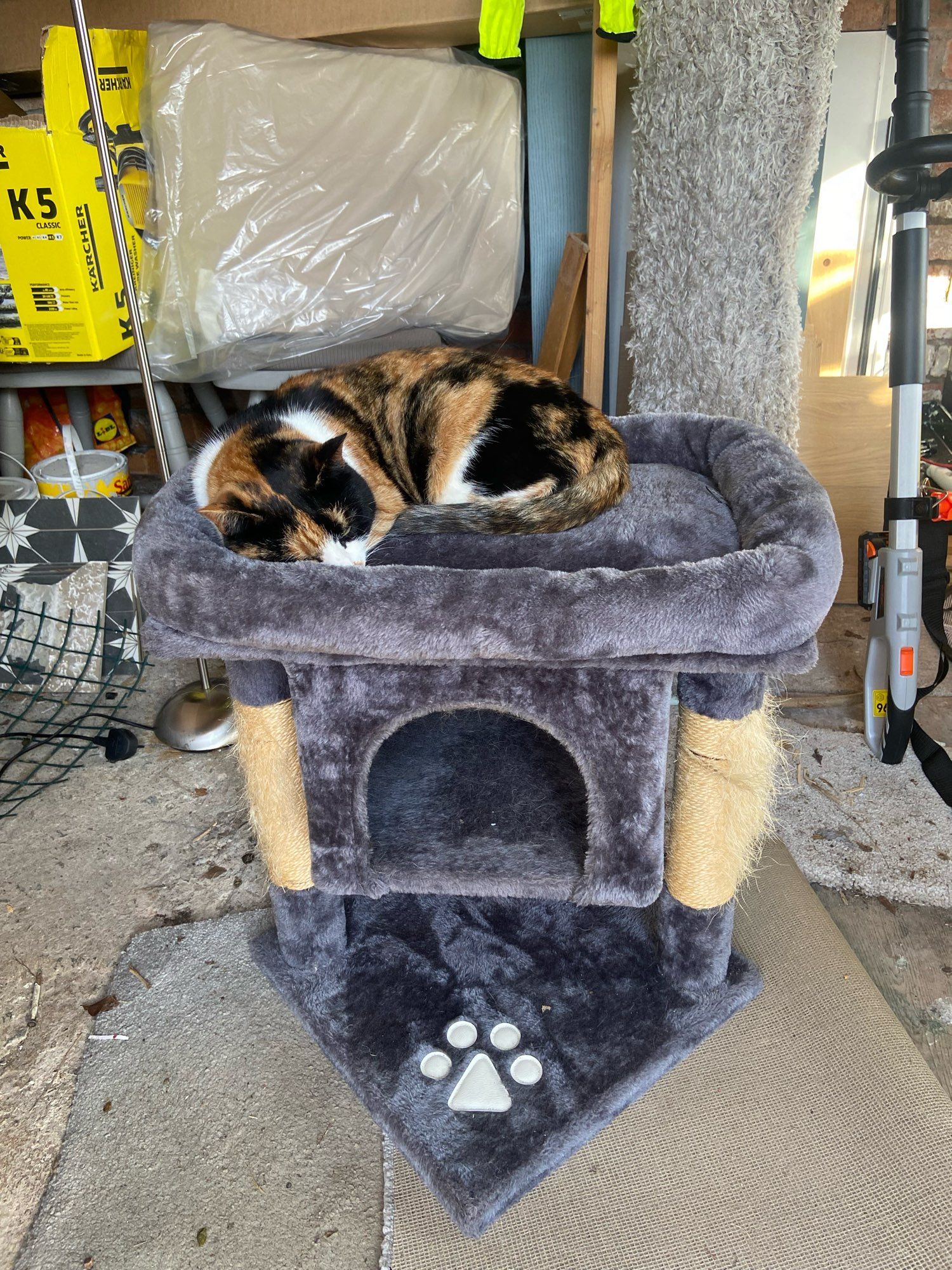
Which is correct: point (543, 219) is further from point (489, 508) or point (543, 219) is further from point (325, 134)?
point (489, 508)

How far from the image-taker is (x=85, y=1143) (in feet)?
2.97

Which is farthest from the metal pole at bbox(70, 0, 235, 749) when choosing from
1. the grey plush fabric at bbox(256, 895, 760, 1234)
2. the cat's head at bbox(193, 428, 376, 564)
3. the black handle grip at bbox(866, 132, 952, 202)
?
the black handle grip at bbox(866, 132, 952, 202)

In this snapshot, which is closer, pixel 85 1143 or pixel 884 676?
pixel 85 1143

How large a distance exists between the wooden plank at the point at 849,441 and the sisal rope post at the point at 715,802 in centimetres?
119

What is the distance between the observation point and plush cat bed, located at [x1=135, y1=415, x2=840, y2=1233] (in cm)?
76

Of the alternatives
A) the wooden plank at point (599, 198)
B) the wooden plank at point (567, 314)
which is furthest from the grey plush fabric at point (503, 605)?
the wooden plank at point (567, 314)

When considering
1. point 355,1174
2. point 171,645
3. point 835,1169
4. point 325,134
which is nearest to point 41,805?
point 171,645

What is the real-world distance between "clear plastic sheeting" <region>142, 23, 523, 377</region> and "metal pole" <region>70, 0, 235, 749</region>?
0.22 metres

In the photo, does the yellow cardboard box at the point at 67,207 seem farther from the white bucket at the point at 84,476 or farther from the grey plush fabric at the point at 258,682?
the grey plush fabric at the point at 258,682

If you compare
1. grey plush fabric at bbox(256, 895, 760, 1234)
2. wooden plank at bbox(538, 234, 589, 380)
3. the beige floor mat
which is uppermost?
wooden plank at bbox(538, 234, 589, 380)

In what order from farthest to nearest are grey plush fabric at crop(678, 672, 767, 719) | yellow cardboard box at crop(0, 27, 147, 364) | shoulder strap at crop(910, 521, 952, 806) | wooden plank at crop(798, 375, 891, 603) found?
wooden plank at crop(798, 375, 891, 603) < yellow cardboard box at crop(0, 27, 147, 364) < shoulder strap at crop(910, 521, 952, 806) < grey plush fabric at crop(678, 672, 767, 719)

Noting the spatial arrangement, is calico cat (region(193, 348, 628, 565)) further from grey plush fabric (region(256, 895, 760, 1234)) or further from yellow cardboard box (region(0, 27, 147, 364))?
yellow cardboard box (region(0, 27, 147, 364))

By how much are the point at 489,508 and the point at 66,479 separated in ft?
4.69

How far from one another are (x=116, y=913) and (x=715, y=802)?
0.92m
